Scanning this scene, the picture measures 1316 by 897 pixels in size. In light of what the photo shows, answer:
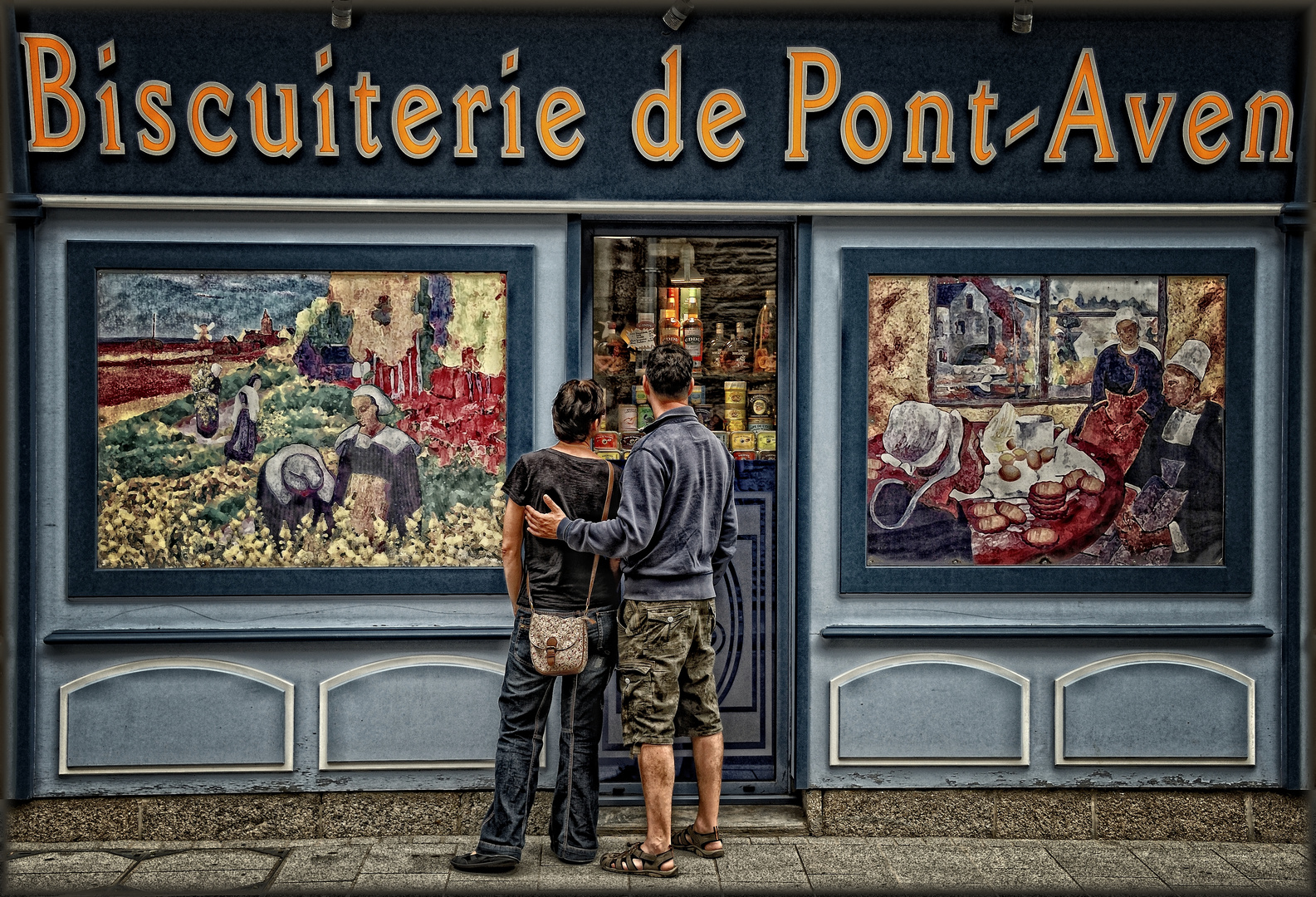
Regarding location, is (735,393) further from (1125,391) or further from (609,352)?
(1125,391)

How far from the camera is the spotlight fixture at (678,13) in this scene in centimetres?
486

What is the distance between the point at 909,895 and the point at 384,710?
2.41 m

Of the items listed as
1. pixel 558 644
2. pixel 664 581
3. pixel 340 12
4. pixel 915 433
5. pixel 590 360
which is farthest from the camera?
pixel 590 360

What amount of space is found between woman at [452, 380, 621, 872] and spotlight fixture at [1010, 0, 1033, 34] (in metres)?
2.59

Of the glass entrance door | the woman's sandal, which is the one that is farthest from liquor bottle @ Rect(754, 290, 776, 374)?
the woman's sandal

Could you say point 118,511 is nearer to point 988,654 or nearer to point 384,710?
point 384,710

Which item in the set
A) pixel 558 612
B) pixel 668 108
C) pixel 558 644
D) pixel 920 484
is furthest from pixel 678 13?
pixel 558 644

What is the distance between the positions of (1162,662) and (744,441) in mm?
2210

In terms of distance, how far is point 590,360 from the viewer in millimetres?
5273

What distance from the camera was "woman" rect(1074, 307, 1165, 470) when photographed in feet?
17.0

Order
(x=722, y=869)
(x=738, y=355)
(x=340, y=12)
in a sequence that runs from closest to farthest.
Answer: (x=722, y=869), (x=340, y=12), (x=738, y=355)

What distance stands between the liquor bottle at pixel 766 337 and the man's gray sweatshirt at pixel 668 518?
36.1 inches

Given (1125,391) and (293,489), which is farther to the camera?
(1125,391)

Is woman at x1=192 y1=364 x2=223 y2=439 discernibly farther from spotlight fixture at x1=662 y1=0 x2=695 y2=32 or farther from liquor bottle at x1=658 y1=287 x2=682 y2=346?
spotlight fixture at x1=662 y1=0 x2=695 y2=32
